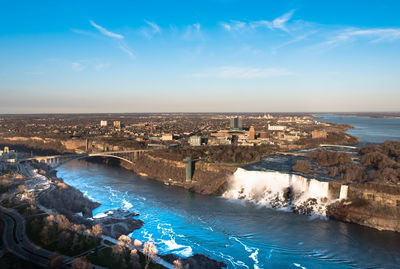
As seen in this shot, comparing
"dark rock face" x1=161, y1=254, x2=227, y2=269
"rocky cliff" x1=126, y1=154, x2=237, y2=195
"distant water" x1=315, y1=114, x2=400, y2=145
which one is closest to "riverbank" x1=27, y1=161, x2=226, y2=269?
"dark rock face" x1=161, y1=254, x2=227, y2=269

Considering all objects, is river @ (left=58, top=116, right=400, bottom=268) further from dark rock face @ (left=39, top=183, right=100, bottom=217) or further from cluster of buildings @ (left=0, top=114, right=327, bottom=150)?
cluster of buildings @ (left=0, top=114, right=327, bottom=150)

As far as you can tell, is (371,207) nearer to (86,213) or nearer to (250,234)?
(250,234)

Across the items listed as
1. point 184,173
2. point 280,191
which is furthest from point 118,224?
point 184,173

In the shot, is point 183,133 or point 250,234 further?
point 183,133

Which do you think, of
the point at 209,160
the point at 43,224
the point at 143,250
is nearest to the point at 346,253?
the point at 143,250

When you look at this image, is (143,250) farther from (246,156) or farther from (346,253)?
(246,156)

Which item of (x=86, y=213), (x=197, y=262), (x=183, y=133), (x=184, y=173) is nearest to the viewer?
(x=197, y=262)

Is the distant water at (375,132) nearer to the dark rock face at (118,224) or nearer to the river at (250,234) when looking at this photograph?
the river at (250,234)
